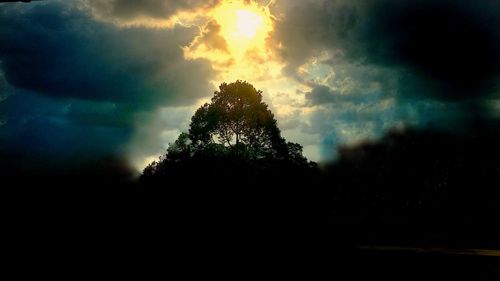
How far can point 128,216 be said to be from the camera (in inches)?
395

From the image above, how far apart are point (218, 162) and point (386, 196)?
11165 mm

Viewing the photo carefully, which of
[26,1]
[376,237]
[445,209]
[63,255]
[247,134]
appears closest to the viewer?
[26,1]

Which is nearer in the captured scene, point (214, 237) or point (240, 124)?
point (214, 237)

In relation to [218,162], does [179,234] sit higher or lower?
lower

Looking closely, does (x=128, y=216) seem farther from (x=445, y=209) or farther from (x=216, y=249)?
(x=445, y=209)

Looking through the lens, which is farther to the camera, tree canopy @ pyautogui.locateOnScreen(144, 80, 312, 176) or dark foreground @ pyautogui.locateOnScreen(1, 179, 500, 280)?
tree canopy @ pyautogui.locateOnScreen(144, 80, 312, 176)

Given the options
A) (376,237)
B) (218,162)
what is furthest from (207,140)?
(376,237)

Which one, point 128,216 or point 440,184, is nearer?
point 128,216

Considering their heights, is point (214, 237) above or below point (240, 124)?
below

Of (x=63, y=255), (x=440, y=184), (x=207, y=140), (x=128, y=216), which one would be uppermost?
(x=207, y=140)

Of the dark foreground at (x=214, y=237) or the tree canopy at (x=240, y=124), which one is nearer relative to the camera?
the dark foreground at (x=214, y=237)

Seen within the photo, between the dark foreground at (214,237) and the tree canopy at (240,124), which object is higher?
the tree canopy at (240,124)

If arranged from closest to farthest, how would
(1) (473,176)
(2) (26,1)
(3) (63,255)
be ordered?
(2) (26,1)
(3) (63,255)
(1) (473,176)

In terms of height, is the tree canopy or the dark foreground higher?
the tree canopy
